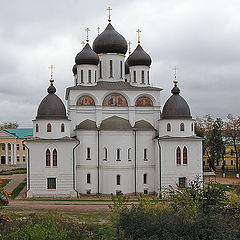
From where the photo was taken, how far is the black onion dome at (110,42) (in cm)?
3061

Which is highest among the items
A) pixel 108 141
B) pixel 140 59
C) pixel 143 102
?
pixel 140 59

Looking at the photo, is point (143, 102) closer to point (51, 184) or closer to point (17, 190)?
point (51, 184)

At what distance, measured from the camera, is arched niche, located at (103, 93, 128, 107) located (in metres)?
29.1

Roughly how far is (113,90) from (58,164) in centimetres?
707

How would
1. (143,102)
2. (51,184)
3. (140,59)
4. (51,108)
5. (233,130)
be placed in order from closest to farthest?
(51,184)
(51,108)
(143,102)
(140,59)
(233,130)

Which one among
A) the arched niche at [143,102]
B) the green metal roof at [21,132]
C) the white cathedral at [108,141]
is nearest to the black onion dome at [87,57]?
the white cathedral at [108,141]

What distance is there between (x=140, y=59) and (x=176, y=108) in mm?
5386

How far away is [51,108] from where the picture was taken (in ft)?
89.2

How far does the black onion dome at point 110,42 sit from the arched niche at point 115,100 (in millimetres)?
4106

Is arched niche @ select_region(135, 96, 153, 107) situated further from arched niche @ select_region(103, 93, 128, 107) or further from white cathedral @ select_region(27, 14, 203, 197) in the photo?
arched niche @ select_region(103, 93, 128, 107)

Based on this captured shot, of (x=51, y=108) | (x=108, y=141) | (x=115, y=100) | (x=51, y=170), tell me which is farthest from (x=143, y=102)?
(x=51, y=170)

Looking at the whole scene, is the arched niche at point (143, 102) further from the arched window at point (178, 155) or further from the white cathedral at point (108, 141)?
the arched window at point (178, 155)

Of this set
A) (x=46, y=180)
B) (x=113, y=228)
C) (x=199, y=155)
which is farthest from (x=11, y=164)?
(x=113, y=228)

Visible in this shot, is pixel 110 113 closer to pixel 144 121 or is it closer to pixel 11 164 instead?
pixel 144 121
